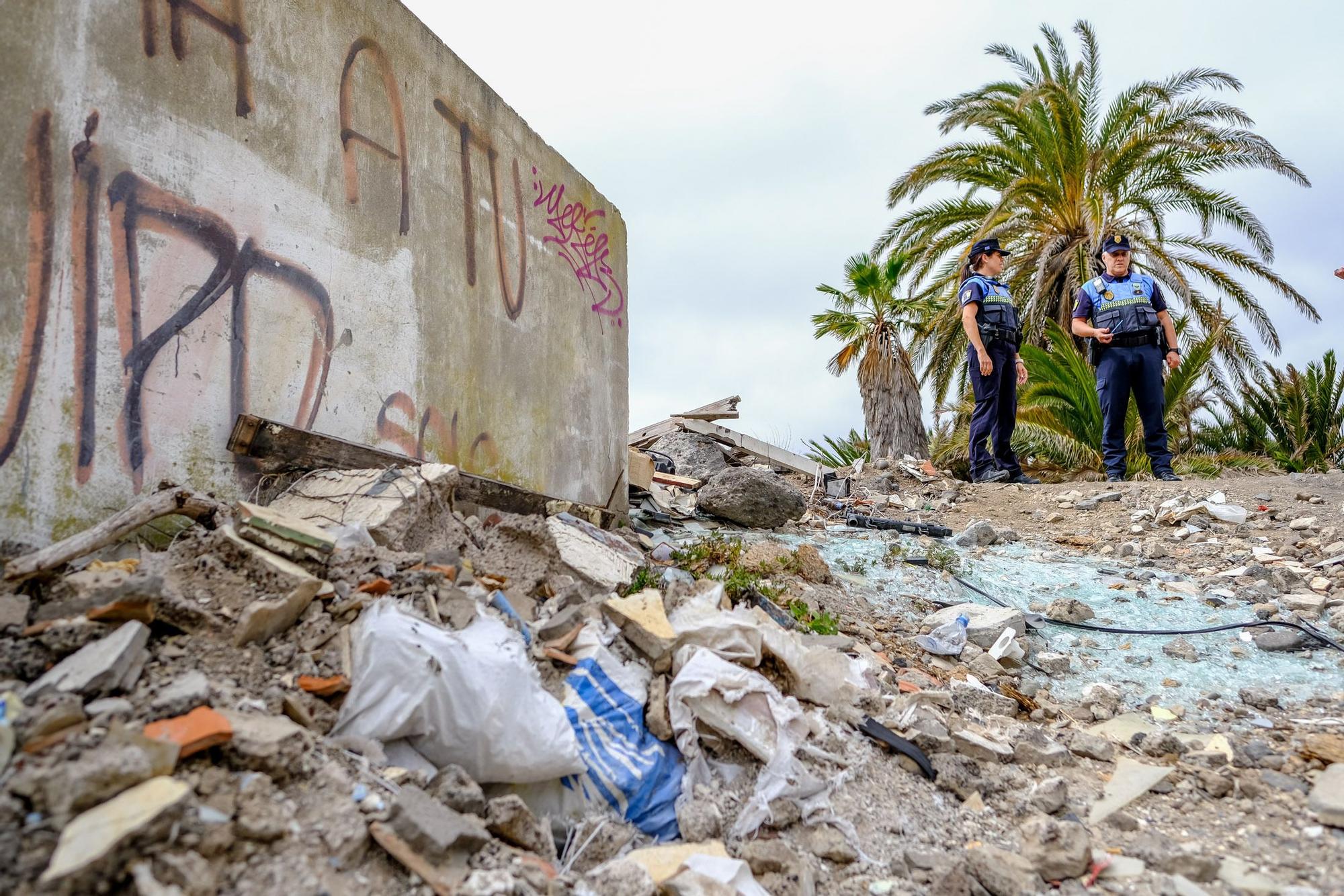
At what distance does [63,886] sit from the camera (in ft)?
3.72

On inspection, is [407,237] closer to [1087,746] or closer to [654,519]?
[654,519]

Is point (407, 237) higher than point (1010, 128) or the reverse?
the reverse

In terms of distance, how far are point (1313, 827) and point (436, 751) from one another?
2167mm

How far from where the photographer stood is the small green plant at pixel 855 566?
4.42 metres

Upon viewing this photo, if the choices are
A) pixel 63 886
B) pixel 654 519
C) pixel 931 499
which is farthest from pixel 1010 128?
pixel 63 886

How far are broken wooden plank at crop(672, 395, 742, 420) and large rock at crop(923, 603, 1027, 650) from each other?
408cm

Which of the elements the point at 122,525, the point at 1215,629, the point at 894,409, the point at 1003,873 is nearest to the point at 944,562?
the point at 1215,629

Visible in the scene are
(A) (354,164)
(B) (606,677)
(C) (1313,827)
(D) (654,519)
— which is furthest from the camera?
(D) (654,519)

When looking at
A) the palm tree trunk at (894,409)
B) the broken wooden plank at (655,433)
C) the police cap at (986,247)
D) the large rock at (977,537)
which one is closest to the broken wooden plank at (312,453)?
the large rock at (977,537)

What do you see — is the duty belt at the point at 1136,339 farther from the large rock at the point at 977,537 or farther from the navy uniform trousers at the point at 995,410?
the large rock at the point at 977,537

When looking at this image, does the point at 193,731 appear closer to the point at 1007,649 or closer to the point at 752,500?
the point at 1007,649

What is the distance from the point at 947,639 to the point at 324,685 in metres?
2.52

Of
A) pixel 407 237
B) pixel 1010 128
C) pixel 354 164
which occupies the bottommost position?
pixel 407 237

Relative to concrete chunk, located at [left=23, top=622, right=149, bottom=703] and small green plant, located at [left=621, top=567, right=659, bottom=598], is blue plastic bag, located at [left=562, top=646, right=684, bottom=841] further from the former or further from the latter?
concrete chunk, located at [left=23, top=622, right=149, bottom=703]
